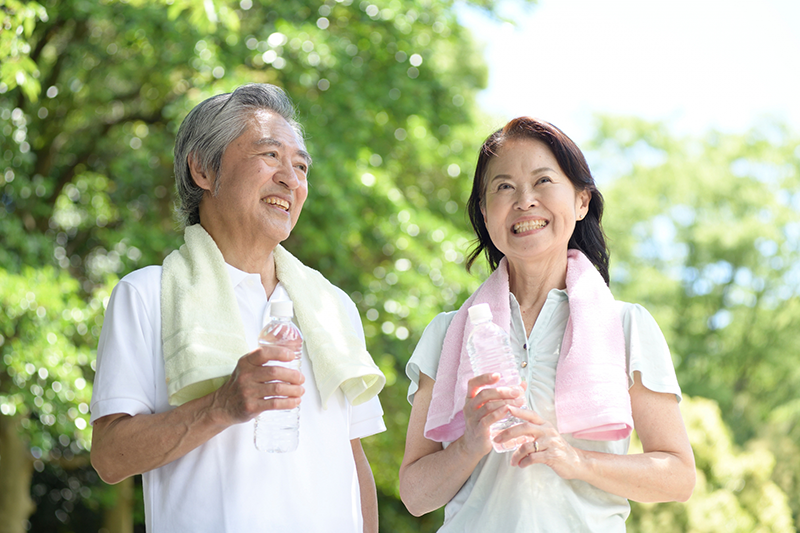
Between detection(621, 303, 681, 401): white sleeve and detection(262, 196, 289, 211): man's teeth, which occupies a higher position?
detection(621, 303, 681, 401): white sleeve

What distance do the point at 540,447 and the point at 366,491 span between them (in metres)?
0.88

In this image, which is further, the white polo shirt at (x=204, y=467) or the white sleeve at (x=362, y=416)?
the white sleeve at (x=362, y=416)

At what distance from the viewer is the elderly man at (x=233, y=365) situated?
6.82ft

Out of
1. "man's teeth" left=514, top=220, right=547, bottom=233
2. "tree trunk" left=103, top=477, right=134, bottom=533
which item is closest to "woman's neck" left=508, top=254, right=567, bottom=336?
"man's teeth" left=514, top=220, right=547, bottom=233

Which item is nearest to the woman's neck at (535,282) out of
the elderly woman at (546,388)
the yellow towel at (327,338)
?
the elderly woman at (546,388)

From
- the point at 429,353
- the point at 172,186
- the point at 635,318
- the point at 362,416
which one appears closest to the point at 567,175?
the point at 635,318

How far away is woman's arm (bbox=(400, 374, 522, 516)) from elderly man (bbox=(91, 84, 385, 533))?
0.60 feet

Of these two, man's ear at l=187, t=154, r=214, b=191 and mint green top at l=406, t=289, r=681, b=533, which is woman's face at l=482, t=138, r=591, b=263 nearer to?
mint green top at l=406, t=289, r=681, b=533

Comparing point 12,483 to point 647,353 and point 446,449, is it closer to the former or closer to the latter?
point 446,449

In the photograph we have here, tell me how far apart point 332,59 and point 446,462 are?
19.6 ft

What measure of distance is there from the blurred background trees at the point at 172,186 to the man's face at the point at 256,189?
0.74m

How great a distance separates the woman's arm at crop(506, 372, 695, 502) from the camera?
2.01 metres

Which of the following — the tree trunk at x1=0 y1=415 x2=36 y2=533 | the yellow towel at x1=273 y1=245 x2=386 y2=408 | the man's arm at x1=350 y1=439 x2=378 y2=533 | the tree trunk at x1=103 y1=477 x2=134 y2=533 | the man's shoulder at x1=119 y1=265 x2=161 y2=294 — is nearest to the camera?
the man's shoulder at x1=119 y1=265 x2=161 y2=294

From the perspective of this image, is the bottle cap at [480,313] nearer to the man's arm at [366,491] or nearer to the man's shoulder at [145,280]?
the man's arm at [366,491]
